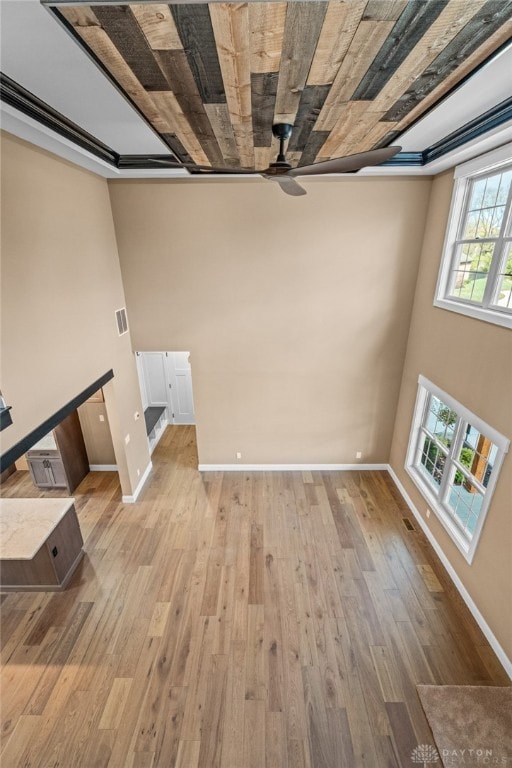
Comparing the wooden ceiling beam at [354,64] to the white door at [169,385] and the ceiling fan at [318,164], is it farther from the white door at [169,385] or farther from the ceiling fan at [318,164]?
the white door at [169,385]

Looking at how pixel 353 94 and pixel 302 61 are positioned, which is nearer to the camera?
pixel 302 61

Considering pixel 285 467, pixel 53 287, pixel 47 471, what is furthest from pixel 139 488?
pixel 53 287

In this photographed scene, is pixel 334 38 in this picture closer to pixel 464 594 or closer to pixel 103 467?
pixel 464 594

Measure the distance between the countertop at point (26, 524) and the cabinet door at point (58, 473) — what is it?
1.32 m

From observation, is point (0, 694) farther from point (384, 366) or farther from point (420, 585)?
point (384, 366)

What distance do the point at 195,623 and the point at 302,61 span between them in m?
4.71

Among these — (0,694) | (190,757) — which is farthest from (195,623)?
(0,694)

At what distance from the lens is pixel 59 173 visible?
3332 millimetres

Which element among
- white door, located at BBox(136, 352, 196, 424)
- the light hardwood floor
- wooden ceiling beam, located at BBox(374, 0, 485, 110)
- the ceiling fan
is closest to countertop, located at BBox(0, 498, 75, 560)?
the light hardwood floor

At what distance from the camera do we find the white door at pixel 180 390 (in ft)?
25.2

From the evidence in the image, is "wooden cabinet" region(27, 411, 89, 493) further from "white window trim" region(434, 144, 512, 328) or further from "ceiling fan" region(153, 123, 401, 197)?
"white window trim" region(434, 144, 512, 328)

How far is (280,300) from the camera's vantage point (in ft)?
16.1

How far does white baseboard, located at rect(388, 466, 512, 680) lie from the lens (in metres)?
2.99

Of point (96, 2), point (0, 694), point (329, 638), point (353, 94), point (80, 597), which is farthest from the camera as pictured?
point (80, 597)
